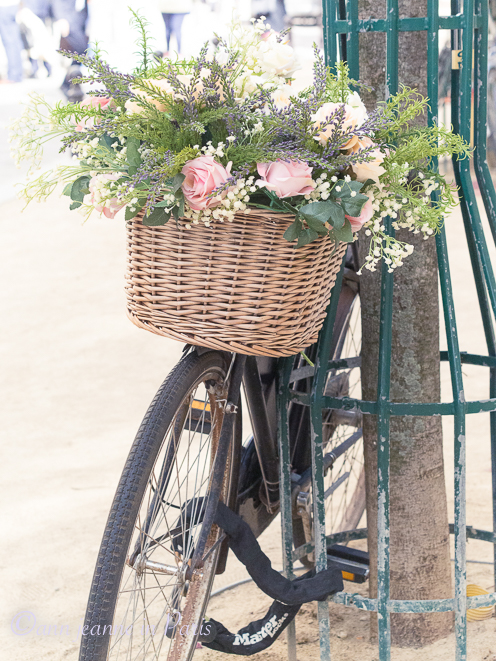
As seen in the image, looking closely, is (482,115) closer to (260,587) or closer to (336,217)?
(336,217)

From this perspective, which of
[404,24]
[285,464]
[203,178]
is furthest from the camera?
[285,464]

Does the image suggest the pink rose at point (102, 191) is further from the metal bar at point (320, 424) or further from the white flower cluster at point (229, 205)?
the metal bar at point (320, 424)

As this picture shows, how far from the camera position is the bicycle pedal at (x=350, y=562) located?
181 cm

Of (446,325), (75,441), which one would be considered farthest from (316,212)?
(75,441)

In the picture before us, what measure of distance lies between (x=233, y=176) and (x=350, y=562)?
109cm

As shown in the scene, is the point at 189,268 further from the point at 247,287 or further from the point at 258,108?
the point at 258,108

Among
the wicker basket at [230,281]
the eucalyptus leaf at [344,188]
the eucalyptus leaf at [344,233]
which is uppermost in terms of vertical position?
the eucalyptus leaf at [344,188]

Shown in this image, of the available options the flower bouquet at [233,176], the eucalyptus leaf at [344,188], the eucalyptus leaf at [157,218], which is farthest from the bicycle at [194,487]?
the eucalyptus leaf at [344,188]

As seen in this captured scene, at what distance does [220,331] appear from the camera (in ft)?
4.28

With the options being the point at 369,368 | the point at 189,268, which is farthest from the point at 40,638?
the point at 189,268

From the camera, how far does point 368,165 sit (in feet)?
4.13

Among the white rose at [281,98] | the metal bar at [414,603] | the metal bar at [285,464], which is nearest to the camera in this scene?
the white rose at [281,98]

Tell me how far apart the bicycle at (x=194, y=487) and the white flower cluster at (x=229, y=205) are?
35 centimetres

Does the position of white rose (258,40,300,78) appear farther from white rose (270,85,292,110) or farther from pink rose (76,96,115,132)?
pink rose (76,96,115,132)
